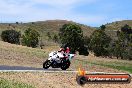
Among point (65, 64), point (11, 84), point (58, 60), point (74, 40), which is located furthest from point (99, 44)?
point (11, 84)

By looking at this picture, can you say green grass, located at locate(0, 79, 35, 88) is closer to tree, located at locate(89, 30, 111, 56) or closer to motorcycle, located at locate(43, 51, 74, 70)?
motorcycle, located at locate(43, 51, 74, 70)

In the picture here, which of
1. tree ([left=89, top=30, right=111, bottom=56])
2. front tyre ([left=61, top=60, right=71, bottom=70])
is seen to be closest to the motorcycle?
front tyre ([left=61, top=60, right=71, bottom=70])

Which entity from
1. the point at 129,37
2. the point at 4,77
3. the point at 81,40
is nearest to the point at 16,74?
the point at 4,77

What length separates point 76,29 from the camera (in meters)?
133

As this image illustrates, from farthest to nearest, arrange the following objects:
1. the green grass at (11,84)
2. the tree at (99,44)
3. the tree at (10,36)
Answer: the tree at (10,36) → the tree at (99,44) → the green grass at (11,84)

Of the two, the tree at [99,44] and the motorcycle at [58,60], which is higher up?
the motorcycle at [58,60]

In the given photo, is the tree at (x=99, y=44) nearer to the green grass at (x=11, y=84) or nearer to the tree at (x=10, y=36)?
the tree at (x=10, y=36)

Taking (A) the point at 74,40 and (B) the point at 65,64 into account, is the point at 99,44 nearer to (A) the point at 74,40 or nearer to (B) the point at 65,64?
(A) the point at 74,40

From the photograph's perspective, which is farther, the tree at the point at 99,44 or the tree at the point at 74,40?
the tree at the point at 99,44

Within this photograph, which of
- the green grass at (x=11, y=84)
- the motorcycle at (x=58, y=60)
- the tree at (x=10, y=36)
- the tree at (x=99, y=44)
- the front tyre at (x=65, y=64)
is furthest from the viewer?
the tree at (x=10, y=36)

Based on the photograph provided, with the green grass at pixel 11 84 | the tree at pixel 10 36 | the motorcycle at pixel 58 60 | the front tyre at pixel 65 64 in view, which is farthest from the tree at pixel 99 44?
the green grass at pixel 11 84

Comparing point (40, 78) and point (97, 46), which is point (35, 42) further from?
point (40, 78)

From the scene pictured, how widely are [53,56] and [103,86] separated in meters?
5.57

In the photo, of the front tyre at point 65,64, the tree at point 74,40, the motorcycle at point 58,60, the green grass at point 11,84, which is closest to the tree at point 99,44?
the tree at point 74,40
